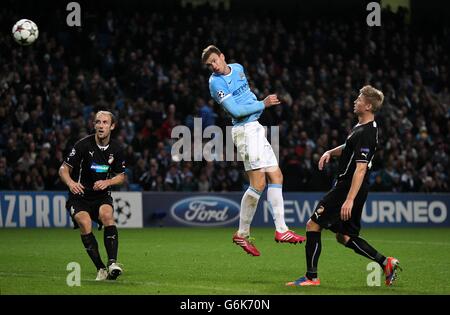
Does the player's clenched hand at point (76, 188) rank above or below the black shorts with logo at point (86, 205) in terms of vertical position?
above

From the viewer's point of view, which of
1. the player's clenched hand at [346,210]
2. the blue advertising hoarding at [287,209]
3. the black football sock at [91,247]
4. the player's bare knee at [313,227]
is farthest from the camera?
the blue advertising hoarding at [287,209]

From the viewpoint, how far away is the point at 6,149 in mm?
22391

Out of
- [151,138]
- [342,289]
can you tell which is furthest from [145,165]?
[342,289]

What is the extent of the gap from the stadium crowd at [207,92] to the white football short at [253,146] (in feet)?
37.7

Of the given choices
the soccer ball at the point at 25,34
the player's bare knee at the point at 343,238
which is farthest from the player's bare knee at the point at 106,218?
the soccer ball at the point at 25,34

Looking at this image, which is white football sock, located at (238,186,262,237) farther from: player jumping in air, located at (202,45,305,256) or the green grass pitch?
the green grass pitch

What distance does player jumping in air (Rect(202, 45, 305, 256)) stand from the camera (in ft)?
36.6

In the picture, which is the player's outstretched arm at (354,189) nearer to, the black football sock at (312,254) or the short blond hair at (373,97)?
the black football sock at (312,254)

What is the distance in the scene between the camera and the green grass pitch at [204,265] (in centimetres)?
958

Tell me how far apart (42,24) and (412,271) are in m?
18.1

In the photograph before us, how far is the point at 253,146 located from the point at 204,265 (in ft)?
7.54

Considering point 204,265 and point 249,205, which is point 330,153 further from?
point 204,265

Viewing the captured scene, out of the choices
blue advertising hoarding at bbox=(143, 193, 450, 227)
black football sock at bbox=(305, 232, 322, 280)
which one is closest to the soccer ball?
blue advertising hoarding at bbox=(143, 193, 450, 227)

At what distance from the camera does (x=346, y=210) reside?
944 centimetres
